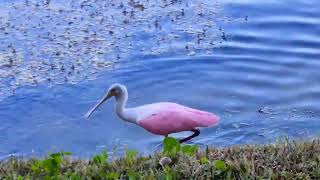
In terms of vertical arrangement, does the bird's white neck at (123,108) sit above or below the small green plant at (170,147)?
below

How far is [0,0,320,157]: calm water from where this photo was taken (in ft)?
23.3

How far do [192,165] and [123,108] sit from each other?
255 cm

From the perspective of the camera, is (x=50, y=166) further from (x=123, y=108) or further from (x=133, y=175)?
(x=123, y=108)

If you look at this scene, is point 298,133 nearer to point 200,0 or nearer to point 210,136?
point 210,136

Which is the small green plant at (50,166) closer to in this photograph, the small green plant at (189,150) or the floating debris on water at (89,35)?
the small green plant at (189,150)

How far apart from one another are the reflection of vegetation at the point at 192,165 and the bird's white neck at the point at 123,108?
6.53 feet

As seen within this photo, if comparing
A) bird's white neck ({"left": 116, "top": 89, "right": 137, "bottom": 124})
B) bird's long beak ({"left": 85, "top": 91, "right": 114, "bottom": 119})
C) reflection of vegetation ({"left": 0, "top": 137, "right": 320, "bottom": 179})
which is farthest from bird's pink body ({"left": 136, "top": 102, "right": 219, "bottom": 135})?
reflection of vegetation ({"left": 0, "top": 137, "right": 320, "bottom": 179})

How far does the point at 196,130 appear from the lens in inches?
255

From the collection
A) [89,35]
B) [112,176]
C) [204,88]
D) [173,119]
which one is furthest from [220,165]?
[89,35]

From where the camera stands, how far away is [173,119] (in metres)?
6.27

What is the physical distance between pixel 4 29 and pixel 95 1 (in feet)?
4.60

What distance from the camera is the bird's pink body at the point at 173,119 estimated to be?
625 cm

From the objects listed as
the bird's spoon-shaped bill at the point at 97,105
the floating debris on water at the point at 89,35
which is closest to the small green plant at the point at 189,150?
the bird's spoon-shaped bill at the point at 97,105

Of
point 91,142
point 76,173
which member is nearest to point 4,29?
point 91,142
